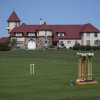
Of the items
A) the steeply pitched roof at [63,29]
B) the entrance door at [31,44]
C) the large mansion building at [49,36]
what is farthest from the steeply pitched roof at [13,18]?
the entrance door at [31,44]

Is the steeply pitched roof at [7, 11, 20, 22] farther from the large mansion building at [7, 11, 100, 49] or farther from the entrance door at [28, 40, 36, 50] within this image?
the entrance door at [28, 40, 36, 50]

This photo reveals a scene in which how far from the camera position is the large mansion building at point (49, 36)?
78188mm

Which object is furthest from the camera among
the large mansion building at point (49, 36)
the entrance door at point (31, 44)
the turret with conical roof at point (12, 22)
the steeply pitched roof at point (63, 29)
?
the turret with conical roof at point (12, 22)

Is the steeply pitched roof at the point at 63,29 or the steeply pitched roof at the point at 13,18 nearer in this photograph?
the steeply pitched roof at the point at 63,29

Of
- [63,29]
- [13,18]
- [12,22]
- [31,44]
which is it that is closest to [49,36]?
[31,44]

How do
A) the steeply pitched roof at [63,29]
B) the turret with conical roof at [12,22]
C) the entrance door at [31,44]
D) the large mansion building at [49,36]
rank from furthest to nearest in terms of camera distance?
the turret with conical roof at [12,22] < the entrance door at [31,44] < the steeply pitched roof at [63,29] < the large mansion building at [49,36]

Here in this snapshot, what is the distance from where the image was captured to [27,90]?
12.0 metres

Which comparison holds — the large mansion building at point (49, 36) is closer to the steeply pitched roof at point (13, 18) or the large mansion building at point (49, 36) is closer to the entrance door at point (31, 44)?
the entrance door at point (31, 44)

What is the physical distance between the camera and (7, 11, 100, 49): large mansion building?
78188 mm

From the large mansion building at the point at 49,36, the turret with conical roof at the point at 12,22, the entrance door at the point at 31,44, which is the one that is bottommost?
the entrance door at the point at 31,44

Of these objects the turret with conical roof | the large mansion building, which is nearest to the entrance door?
the large mansion building

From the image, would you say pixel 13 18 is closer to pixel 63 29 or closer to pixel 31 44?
pixel 31 44

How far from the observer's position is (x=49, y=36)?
3078 inches

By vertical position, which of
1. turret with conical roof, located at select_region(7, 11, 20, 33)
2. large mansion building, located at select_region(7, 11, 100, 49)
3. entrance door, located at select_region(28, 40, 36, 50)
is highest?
turret with conical roof, located at select_region(7, 11, 20, 33)
